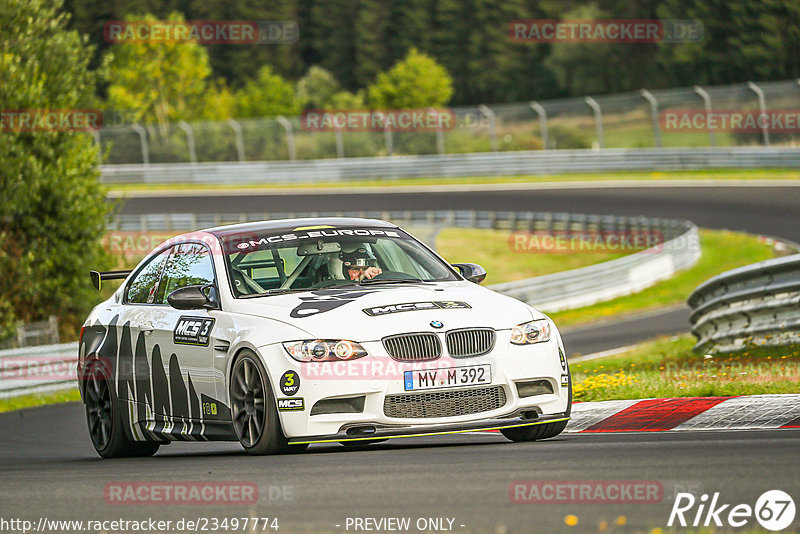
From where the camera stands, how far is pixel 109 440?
9.45 m

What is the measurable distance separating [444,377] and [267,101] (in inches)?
2902

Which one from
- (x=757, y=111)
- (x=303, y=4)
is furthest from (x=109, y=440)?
(x=303, y=4)

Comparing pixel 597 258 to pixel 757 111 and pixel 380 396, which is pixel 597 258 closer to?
pixel 757 111

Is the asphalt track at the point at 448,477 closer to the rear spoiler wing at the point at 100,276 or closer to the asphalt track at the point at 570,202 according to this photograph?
the rear spoiler wing at the point at 100,276

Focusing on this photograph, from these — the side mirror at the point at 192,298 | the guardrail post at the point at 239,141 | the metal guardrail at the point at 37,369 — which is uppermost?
the side mirror at the point at 192,298

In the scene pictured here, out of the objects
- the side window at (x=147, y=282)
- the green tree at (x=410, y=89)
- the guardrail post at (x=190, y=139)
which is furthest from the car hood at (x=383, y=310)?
the green tree at (x=410, y=89)

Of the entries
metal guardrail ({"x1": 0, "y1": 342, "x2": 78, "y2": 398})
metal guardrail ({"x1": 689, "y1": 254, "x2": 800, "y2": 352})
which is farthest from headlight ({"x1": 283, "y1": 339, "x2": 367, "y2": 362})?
metal guardrail ({"x1": 0, "y1": 342, "x2": 78, "y2": 398})

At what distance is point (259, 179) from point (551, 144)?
11441mm

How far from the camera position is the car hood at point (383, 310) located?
24.8ft

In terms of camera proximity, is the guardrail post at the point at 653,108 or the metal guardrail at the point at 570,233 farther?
the guardrail post at the point at 653,108

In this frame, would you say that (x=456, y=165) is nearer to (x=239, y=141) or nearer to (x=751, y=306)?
(x=239, y=141)

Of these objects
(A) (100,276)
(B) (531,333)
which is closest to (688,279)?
(A) (100,276)

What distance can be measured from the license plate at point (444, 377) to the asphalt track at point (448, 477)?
40 cm

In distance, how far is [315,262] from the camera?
865cm
